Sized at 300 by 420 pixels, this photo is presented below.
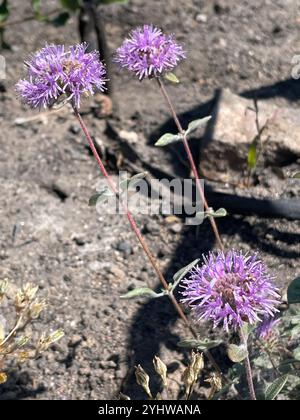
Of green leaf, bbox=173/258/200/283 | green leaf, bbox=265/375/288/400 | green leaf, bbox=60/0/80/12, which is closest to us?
green leaf, bbox=265/375/288/400

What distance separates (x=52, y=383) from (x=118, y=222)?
3.25ft

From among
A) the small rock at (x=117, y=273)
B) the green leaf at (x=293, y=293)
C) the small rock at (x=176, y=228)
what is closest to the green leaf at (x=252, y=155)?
the small rock at (x=176, y=228)

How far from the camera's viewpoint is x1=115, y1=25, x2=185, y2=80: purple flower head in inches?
94.4

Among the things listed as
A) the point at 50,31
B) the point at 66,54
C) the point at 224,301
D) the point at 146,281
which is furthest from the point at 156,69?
the point at 50,31

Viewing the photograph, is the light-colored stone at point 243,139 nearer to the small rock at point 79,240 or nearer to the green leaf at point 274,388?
the small rock at point 79,240

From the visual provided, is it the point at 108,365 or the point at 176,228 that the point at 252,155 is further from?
the point at 108,365

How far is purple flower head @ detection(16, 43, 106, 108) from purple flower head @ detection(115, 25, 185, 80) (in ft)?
0.66

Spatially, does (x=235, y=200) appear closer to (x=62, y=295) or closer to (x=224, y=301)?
(x=62, y=295)

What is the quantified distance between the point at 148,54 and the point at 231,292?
0.91 m

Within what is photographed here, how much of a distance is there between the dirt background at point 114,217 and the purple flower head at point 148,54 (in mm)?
1052

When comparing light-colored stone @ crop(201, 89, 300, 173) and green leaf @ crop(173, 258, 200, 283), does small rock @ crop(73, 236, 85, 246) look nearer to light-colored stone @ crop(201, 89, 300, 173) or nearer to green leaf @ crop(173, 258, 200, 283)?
light-colored stone @ crop(201, 89, 300, 173)

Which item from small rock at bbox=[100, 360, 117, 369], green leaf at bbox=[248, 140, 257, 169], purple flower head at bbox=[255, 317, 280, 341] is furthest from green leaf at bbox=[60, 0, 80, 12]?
purple flower head at bbox=[255, 317, 280, 341]

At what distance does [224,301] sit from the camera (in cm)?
191

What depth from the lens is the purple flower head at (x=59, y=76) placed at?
2.16 meters
